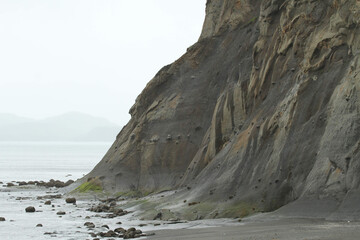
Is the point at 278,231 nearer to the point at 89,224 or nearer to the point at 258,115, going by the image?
the point at 89,224

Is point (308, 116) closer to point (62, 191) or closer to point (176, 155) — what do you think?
point (176, 155)

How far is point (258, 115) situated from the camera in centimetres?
4297

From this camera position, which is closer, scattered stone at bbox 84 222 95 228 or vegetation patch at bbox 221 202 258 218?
vegetation patch at bbox 221 202 258 218

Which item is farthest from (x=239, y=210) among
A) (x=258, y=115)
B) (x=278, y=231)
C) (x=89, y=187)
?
(x=89, y=187)

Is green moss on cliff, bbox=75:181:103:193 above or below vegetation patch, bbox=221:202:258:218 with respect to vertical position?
above

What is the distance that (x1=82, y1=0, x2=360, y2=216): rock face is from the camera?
33.1 meters

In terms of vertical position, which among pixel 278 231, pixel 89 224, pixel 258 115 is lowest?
pixel 89 224

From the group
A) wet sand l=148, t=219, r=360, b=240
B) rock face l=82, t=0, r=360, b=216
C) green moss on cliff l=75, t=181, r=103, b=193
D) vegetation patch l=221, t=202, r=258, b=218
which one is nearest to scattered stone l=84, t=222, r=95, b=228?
wet sand l=148, t=219, r=360, b=240

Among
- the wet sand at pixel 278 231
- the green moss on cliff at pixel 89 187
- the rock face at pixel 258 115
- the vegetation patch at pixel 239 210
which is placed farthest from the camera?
the green moss on cliff at pixel 89 187

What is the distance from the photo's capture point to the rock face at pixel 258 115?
109 feet

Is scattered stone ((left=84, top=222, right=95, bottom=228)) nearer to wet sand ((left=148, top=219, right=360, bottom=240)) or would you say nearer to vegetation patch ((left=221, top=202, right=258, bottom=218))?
wet sand ((left=148, top=219, right=360, bottom=240))

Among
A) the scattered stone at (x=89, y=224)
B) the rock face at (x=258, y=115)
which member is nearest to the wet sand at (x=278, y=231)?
the rock face at (x=258, y=115)

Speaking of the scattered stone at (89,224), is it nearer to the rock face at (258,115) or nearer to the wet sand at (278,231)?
the wet sand at (278,231)

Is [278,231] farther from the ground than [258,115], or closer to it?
closer to it
